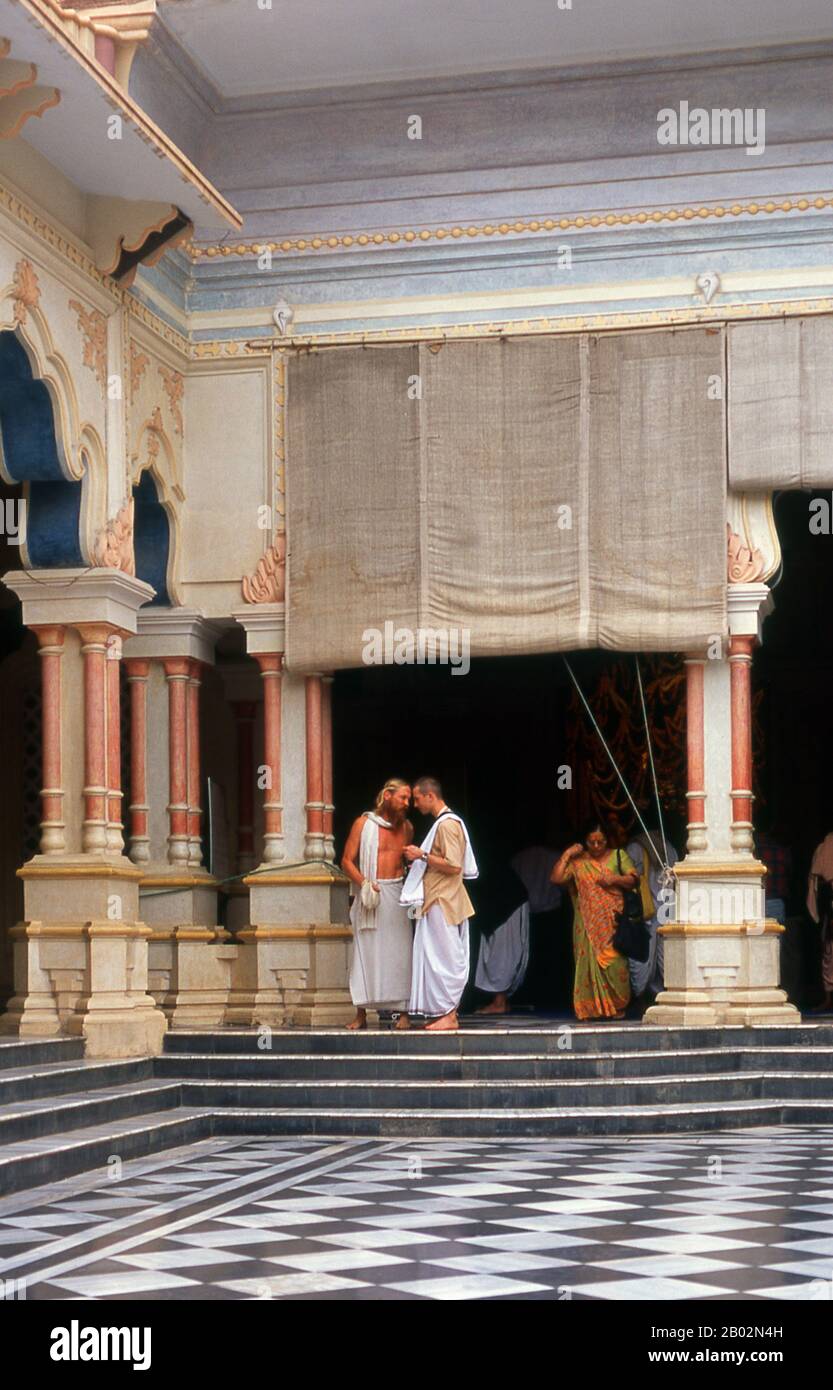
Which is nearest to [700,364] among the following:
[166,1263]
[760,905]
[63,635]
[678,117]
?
[678,117]

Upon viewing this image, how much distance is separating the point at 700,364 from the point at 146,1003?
4805 mm

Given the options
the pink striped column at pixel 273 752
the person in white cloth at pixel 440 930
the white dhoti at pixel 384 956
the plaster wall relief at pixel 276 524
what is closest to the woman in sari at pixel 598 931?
the white dhoti at pixel 384 956

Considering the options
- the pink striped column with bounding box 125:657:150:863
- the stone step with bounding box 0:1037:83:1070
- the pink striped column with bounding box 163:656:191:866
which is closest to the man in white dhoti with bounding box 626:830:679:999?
the pink striped column with bounding box 163:656:191:866

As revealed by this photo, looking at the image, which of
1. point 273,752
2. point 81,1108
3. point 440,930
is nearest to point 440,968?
point 440,930

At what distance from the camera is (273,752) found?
1189 cm

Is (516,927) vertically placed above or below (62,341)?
below

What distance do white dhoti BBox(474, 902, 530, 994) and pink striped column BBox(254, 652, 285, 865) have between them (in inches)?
87.4

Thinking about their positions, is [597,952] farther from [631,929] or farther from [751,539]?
[751,539]

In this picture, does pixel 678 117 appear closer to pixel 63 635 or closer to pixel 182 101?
pixel 182 101

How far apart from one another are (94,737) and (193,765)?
5.54 ft

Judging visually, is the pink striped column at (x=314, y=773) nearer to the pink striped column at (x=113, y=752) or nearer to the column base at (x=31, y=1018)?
the pink striped column at (x=113, y=752)

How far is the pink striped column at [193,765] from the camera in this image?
11.9 metres

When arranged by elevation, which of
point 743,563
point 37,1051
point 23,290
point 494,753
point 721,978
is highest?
point 23,290

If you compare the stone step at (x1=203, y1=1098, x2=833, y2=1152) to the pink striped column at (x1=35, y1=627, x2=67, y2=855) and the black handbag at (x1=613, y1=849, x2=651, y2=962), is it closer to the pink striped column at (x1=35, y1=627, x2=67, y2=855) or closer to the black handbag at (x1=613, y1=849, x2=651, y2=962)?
the pink striped column at (x1=35, y1=627, x2=67, y2=855)
